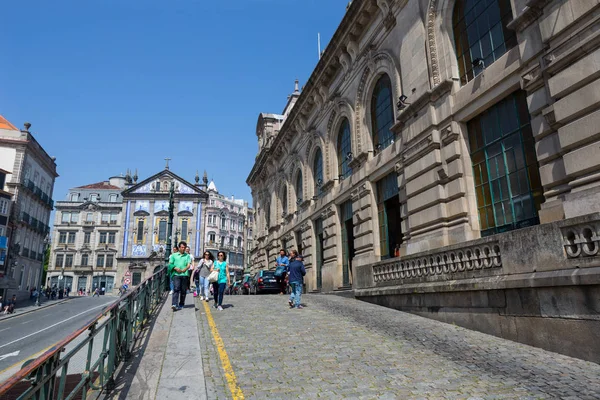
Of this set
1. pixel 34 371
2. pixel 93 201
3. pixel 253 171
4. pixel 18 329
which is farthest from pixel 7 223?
pixel 34 371

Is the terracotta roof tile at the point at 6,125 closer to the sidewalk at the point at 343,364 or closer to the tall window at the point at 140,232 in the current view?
the tall window at the point at 140,232

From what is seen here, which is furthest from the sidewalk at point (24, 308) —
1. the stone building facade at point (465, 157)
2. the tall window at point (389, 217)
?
the tall window at point (389, 217)

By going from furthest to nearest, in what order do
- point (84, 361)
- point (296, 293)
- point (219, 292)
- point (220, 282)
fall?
point (296, 293)
point (220, 282)
point (219, 292)
point (84, 361)

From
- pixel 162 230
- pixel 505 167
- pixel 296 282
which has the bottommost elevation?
pixel 296 282

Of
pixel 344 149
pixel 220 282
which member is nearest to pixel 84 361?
pixel 220 282

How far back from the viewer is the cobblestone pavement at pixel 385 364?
5.21 metres

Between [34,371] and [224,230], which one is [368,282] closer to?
[34,371]

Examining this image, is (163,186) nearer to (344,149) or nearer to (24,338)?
(24,338)

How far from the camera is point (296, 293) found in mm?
12703

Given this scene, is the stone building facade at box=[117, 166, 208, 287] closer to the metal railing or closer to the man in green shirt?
the man in green shirt

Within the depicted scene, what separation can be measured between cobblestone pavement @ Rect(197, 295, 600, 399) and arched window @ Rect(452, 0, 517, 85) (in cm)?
697

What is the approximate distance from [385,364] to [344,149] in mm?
14343

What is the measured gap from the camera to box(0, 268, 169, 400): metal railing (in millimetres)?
3037

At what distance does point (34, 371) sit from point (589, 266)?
7.33 metres
